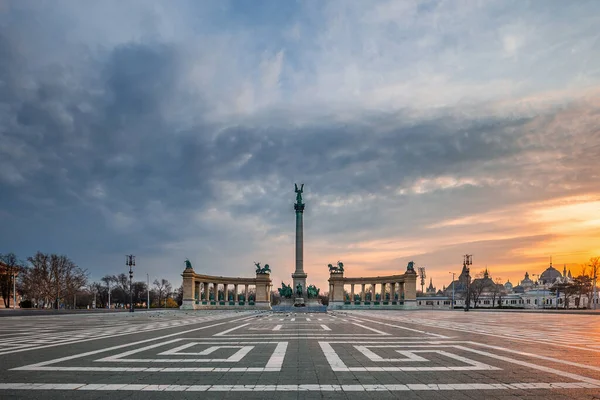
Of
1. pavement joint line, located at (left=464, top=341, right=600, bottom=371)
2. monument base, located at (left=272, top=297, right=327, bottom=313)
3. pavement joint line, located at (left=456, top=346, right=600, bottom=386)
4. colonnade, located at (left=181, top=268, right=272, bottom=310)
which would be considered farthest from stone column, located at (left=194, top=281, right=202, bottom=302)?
pavement joint line, located at (left=456, top=346, right=600, bottom=386)

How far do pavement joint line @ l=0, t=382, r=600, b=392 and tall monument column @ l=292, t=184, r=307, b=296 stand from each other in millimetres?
72484

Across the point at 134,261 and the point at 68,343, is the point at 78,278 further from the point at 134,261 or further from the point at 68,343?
the point at 68,343

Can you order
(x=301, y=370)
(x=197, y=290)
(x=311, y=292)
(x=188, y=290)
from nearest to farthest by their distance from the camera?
(x=301, y=370) → (x=311, y=292) → (x=188, y=290) → (x=197, y=290)

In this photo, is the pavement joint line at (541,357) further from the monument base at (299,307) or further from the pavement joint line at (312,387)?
the monument base at (299,307)

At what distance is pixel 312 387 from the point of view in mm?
8664

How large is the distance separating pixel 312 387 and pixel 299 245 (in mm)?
75441

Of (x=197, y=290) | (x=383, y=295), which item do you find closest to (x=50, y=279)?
(x=197, y=290)

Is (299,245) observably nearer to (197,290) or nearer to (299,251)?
(299,251)

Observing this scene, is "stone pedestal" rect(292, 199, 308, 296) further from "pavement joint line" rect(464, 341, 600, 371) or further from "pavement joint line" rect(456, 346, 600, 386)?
"pavement joint line" rect(456, 346, 600, 386)

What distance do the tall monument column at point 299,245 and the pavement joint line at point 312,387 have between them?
72.5 metres

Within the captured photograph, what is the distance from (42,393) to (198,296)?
8533 centimetres

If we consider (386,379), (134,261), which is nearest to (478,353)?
(386,379)

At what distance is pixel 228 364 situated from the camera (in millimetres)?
11508

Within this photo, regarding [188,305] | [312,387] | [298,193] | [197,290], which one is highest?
[298,193]
